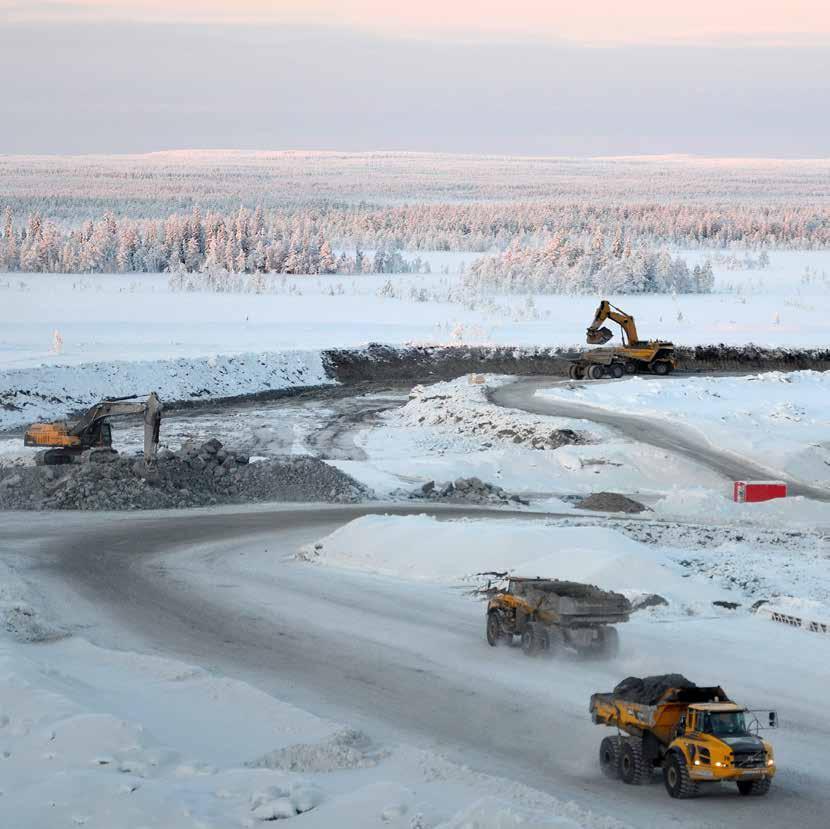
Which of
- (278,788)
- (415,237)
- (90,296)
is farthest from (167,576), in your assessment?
(415,237)

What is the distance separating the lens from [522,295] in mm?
108750

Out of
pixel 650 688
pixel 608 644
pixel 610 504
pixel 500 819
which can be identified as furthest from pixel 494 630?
pixel 610 504

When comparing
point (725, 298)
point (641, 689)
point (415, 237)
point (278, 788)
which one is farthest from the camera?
point (415, 237)

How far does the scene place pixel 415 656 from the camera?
21.2m

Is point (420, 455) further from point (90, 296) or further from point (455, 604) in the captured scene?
point (90, 296)

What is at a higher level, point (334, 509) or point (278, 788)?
point (278, 788)

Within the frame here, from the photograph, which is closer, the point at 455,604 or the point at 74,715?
the point at 74,715

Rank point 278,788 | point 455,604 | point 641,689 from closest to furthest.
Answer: point 278,788 → point 641,689 → point 455,604

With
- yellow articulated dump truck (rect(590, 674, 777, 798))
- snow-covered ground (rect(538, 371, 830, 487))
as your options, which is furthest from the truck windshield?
snow-covered ground (rect(538, 371, 830, 487))

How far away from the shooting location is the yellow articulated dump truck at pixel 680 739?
14.1 meters

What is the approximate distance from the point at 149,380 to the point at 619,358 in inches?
785

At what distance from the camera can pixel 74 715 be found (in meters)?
16.2

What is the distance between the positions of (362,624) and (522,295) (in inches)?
3413

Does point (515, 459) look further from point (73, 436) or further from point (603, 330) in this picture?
point (603, 330)
